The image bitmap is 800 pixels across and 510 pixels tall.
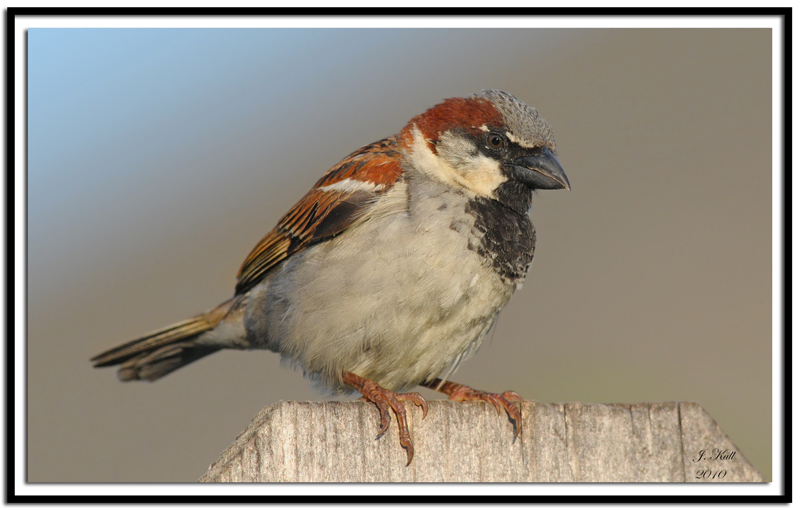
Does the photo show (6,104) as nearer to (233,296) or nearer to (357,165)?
(357,165)

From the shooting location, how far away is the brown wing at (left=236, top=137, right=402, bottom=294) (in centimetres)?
373

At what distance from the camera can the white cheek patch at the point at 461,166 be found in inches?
146

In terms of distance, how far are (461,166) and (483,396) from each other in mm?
995

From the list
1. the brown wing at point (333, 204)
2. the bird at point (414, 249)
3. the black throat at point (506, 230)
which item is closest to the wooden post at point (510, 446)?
the bird at point (414, 249)

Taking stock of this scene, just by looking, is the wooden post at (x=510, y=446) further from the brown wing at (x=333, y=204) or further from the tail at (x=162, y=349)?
the tail at (x=162, y=349)

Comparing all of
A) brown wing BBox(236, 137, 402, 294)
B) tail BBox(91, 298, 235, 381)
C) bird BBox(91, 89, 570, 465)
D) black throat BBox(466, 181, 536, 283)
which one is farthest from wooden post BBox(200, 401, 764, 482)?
tail BBox(91, 298, 235, 381)

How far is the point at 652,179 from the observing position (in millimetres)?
6539

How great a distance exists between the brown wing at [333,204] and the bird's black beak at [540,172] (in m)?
0.51

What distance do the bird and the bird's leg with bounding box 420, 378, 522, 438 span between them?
0.4 inches

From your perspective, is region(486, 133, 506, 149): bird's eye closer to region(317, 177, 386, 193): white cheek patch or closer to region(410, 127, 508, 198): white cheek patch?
region(410, 127, 508, 198): white cheek patch

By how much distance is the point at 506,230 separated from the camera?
3.62 metres

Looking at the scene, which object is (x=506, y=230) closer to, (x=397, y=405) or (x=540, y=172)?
(x=540, y=172)

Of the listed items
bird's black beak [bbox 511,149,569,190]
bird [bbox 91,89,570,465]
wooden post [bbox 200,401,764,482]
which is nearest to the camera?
wooden post [bbox 200,401,764,482]
